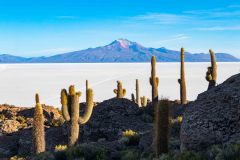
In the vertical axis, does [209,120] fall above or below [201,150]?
above

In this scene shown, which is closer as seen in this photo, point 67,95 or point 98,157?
point 98,157

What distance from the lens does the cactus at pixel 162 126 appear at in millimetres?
9086

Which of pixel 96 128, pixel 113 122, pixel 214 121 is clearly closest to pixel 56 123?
pixel 96 128

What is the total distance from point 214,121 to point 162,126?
A: 1.27 m

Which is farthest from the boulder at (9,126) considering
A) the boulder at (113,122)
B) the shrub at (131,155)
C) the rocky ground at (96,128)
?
the shrub at (131,155)

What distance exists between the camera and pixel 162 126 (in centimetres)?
909

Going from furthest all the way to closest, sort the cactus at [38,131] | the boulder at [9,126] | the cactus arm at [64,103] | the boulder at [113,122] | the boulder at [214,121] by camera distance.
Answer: the boulder at [9,126]
the boulder at [113,122]
the cactus arm at [64,103]
the cactus at [38,131]
the boulder at [214,121]

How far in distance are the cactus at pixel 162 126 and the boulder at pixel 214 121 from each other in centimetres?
61

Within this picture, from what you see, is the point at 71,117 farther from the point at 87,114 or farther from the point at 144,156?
the point at 144,156

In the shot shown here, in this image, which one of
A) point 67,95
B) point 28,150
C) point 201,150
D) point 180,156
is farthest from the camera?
point 28,150

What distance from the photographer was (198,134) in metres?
9.27

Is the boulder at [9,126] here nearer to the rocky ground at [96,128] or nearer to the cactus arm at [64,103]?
the rocky ground at [96,128]

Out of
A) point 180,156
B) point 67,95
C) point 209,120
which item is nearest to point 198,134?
point 209,120

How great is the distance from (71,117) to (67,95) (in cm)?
102
